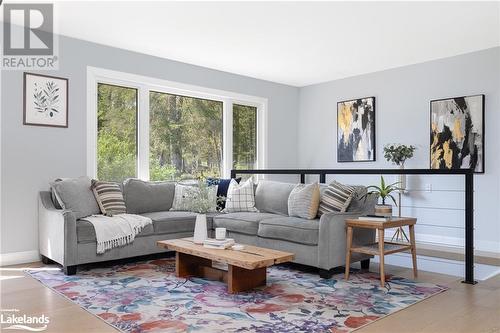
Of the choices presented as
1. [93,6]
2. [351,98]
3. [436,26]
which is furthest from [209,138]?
[436,26]

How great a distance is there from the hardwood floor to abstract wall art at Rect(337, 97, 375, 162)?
3.09 m

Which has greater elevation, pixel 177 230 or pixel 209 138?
pixel 209 138

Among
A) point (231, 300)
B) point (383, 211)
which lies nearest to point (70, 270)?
point (231, 300)

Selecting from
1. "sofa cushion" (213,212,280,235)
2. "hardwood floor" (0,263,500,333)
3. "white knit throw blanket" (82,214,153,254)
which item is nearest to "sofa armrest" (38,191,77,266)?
"white knit throw blanket" (82,214,153,254)

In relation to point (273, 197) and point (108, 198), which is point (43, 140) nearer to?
point (108, 198)

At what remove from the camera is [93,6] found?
392 centimetres

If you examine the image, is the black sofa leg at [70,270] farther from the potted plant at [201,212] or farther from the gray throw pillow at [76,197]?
the potted plant at [201,212]

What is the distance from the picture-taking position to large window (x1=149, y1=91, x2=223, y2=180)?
18.8ft

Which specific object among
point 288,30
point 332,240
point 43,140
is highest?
point 288,30

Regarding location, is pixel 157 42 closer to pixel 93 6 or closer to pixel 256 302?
pixel 93 6

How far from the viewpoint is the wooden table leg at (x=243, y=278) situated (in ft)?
10.8

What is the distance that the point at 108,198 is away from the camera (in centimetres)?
441

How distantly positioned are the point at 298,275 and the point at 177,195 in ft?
6.67

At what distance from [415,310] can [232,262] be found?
4.43 ft
